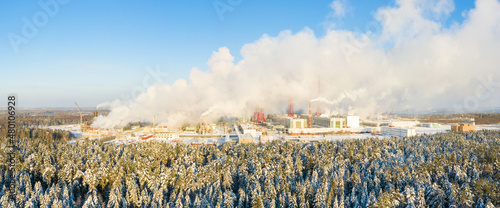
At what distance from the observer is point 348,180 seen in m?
22.5

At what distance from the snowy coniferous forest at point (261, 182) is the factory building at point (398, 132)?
22.0 m

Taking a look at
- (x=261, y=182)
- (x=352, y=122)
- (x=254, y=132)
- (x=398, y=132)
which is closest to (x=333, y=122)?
(x=352, y=122)

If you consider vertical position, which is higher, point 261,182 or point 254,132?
point 254,132

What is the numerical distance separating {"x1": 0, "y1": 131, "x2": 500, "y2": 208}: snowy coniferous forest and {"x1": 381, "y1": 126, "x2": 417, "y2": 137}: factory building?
2203 cm

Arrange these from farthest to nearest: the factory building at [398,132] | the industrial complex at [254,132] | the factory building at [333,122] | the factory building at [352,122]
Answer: the factory building at [352,122], the factory building at [333,122], the factory building at [398,132], the industrial complex at [254,132]

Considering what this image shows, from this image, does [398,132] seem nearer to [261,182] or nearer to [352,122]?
[352,122]

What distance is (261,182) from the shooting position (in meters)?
22.3

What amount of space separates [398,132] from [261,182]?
141 ft

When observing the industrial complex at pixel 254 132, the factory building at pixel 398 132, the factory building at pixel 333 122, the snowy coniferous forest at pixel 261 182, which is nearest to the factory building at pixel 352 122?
the industrial complex at pixel 254 132

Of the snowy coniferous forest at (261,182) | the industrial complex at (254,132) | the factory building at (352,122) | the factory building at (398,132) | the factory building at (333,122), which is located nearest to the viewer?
the snowy coniferous forest at (261,182)

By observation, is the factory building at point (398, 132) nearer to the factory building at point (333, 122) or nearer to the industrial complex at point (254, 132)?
the industrial complex at point (254, 132)

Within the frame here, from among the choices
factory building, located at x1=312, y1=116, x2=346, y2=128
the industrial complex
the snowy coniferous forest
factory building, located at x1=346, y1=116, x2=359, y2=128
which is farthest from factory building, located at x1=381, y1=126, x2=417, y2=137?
the snowy coniferous forest

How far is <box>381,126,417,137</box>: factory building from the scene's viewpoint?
172ft

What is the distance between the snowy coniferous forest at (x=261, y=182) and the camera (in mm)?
17266
